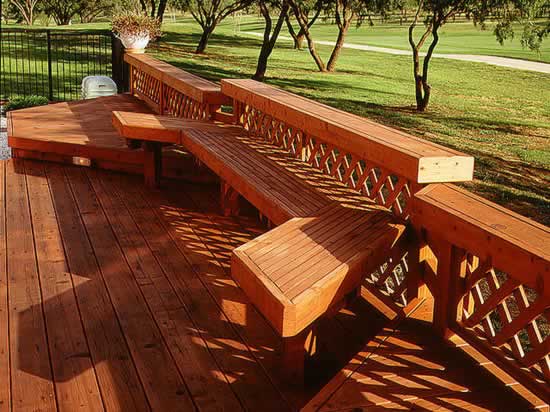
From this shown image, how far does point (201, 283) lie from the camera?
4.23 metres

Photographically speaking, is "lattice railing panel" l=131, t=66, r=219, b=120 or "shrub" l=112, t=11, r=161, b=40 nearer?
"lattice railing panel" l=131, t=66, r=219, b=120

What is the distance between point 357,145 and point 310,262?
3.14ft

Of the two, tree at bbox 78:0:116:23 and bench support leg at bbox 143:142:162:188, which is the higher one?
tree at bbox 78:0:116:23

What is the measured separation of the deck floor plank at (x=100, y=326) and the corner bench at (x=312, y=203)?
0.60 m

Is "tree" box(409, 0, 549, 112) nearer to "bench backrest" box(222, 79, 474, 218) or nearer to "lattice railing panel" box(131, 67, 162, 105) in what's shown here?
"lattice railing panel" box(131, 67, 162, 105)

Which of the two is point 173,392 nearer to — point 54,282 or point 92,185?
point 54,282

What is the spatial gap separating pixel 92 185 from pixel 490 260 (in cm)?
431

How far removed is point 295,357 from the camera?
315 centimetres

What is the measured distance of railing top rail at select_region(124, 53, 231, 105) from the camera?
637 cm

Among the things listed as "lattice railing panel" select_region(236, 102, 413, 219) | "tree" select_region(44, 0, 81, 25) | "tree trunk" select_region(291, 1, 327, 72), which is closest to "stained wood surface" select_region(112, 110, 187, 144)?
"lattice railing panel" select_region(236, 102, 413, 219)

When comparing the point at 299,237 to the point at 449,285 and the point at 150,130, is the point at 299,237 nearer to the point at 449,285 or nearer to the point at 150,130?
the point at 449,285

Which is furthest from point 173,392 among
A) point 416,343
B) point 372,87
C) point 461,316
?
point 372,87

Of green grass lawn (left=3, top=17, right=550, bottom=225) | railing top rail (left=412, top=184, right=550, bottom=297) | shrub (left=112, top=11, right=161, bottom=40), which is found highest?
shrub (left=112, top=11, right=161, bottom=40)

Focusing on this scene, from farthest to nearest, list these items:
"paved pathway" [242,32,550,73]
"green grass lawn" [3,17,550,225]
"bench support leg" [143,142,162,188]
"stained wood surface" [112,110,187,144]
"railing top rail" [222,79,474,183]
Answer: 1. "paved pathway" [242,32,550,73]
2. "green grass lawn" [3,17,550,225]
3. "bench support leg" [143,142,162,188]
4. "stained wood surface" [112,110,187,144]
5. "railing top rail" [222,79,474,183]
